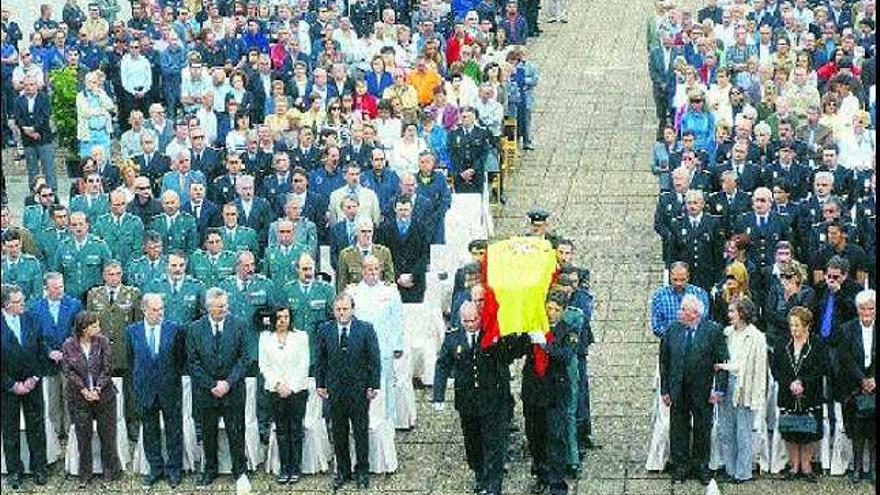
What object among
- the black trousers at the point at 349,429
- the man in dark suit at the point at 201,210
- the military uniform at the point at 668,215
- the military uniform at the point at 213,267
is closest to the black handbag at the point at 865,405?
the military uniform at the point at 668,215

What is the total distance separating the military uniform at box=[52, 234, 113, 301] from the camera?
19609 millimetres

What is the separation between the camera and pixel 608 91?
31.8 metres

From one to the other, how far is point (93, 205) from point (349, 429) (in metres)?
4.66

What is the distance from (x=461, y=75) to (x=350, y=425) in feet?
29.5

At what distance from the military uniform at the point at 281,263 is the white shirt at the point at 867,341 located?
17.2 feet

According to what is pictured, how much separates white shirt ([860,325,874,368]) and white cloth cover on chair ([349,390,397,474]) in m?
4.01

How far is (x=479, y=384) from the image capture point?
17.1 m

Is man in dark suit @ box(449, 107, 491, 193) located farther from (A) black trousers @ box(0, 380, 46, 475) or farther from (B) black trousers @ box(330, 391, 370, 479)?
(A) black trousers @ box(0, 380, 46, 475)

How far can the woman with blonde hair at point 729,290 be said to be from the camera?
60.3 ft

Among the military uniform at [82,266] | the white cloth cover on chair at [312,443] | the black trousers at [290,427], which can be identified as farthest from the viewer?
the military uniform at [82,266]

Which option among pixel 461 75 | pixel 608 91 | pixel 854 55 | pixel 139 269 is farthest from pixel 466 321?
pixel 608 91

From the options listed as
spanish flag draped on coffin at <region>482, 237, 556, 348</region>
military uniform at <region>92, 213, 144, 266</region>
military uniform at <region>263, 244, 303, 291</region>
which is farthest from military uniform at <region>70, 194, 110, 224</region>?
spanish flag draped on coffin at <region>482, 237, 556, 348</region>

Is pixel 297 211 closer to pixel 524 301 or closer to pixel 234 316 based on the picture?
pixel 234 316

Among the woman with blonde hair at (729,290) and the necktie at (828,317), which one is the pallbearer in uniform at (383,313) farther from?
the necktie at (828,317)
